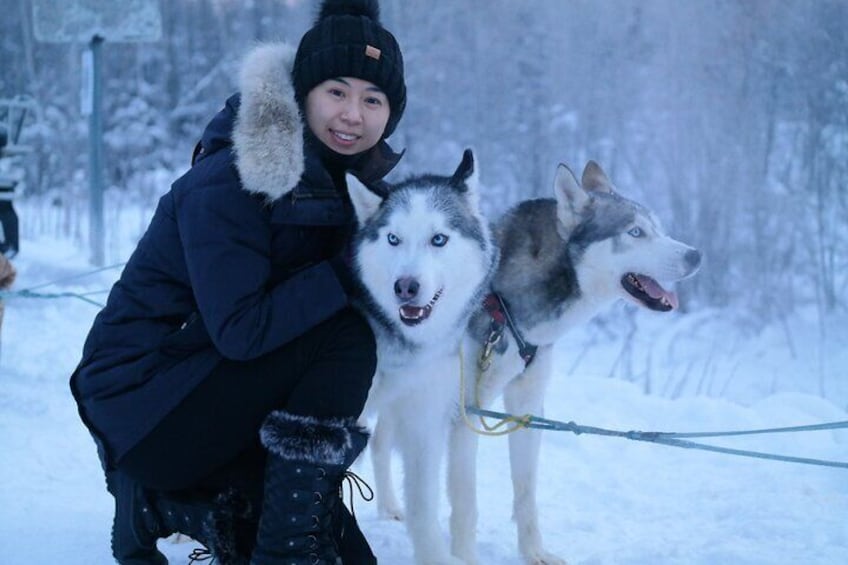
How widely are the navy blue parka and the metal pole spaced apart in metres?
3.83

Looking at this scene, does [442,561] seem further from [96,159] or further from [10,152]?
[10,152]

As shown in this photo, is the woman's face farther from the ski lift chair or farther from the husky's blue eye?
the ski lift chair

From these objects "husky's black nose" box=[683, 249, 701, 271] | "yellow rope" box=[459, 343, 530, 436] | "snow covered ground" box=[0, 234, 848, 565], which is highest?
"husky's black nose" box=[683, 249, 701, 271]

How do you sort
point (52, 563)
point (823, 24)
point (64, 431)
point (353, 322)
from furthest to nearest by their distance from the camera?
point (823, 24) → point (64, 431) → point (52, 563) → point (353, 322)

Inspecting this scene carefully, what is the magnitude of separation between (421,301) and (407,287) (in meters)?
0.04

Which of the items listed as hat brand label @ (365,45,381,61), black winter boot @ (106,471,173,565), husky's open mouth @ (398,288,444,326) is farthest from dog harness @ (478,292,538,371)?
black winter boot @ (106,471,173,565)

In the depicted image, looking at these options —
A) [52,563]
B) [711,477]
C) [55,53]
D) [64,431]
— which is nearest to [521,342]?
[711,477]

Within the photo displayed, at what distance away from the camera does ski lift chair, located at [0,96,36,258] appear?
4816 mm

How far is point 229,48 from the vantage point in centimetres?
591

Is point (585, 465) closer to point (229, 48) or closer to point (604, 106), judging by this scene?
point (604, 106)

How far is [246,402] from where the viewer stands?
4.15 ft

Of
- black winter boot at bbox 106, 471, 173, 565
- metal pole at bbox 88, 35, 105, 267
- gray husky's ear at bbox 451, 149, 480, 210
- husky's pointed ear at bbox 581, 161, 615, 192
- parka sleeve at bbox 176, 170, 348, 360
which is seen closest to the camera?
parka sleeve at bbox 176, 170, 348, 360

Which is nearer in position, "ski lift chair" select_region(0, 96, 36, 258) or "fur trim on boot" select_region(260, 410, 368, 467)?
"fur trim on boot" select_region(260, 410, 368, 467)

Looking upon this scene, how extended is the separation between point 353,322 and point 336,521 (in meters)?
0.38
